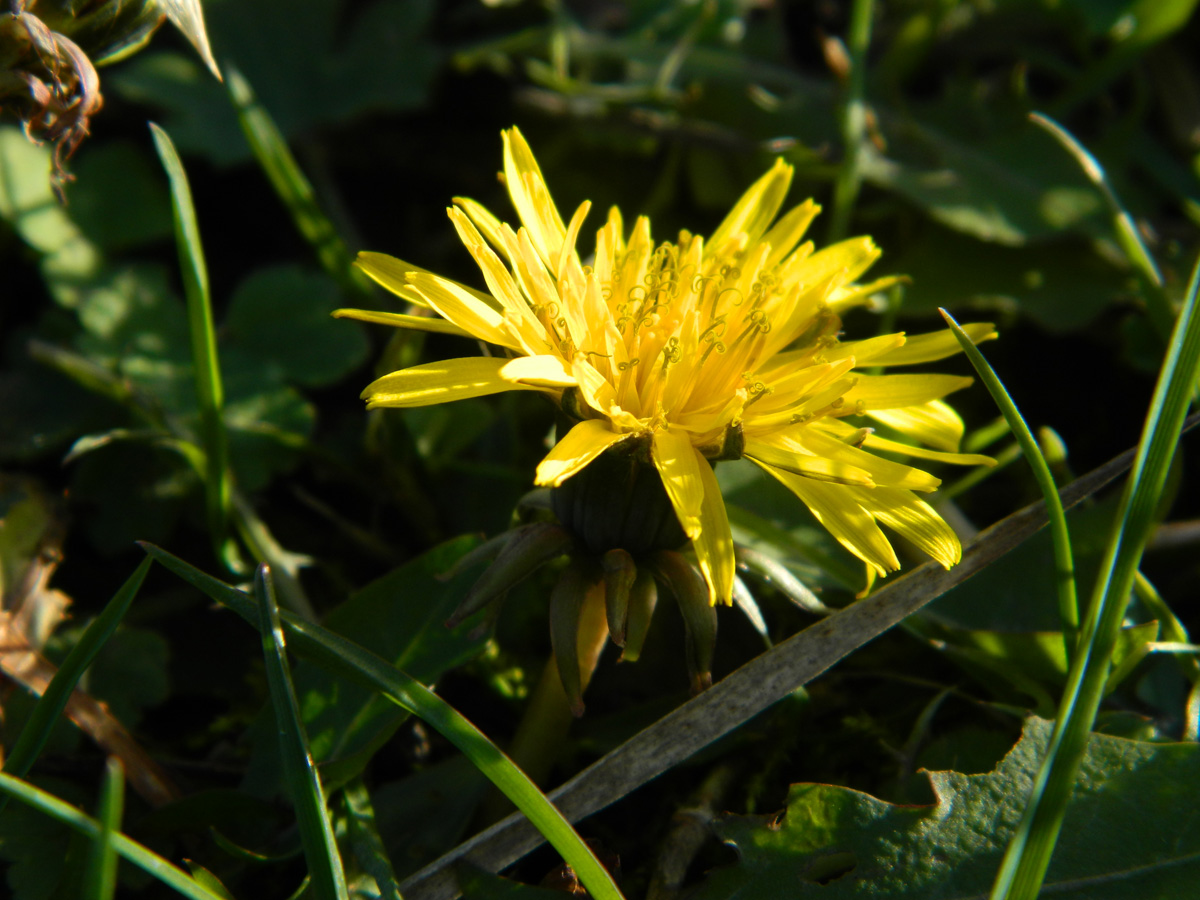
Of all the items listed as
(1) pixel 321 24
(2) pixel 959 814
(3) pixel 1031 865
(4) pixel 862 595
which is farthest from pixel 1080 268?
(1) pixel 321 24

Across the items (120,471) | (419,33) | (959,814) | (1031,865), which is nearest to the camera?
(1031,865)

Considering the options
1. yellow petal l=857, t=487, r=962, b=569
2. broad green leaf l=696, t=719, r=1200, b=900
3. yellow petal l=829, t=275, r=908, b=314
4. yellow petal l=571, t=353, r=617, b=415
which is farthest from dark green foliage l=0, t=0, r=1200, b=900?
yellow petal l=829, t=275, r=908, b=314

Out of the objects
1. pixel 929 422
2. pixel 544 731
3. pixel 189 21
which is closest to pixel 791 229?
pixel 929 422

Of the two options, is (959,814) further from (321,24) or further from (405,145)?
(321,24)

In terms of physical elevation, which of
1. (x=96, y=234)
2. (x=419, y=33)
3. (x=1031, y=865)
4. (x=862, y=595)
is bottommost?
(x=1031, y=865)

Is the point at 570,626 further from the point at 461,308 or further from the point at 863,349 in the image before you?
the point at 863,349

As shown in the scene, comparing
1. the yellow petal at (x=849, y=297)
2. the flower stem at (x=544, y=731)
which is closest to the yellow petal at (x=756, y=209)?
the yellow petal at (x=849, y=297)
